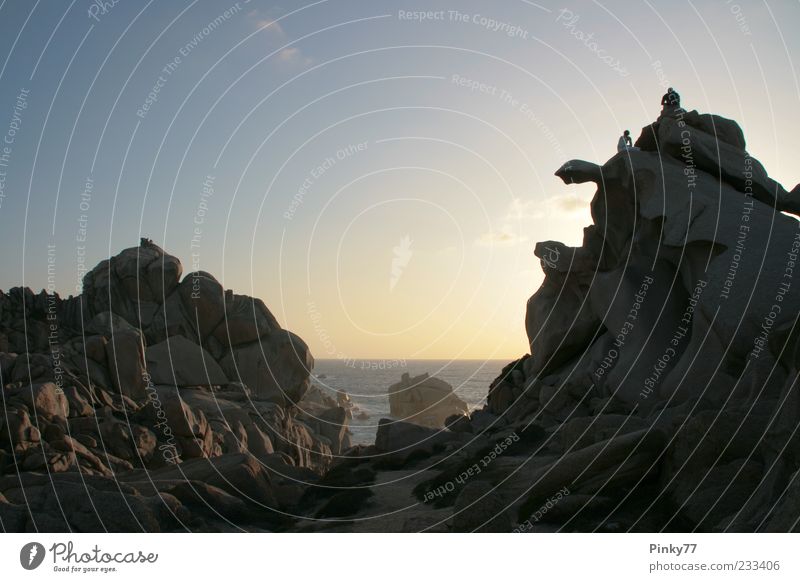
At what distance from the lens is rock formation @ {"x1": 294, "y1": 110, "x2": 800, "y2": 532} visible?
643 inches

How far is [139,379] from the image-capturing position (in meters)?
44.0

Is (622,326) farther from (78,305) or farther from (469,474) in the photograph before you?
(78,305)

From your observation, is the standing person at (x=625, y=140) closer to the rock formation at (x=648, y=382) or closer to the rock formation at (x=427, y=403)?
the rock formation at (x=648, y=382)

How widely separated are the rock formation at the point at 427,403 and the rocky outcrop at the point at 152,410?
48738 millimetres

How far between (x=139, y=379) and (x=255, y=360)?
51.4 feet

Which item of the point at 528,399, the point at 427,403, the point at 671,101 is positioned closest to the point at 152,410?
the point at 528,399

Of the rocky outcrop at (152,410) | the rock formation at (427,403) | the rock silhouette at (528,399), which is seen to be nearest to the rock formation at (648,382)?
the rock silhouette at (528,399)

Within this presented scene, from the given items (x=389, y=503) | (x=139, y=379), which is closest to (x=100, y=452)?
(x=139, y=379)

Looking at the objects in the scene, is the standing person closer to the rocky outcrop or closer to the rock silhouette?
the rock silhouette

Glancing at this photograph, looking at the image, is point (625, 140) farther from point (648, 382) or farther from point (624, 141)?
point (648, 382)

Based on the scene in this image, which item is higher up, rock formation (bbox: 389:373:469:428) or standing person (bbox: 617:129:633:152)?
standing person (bbox: 617:129:633:152)

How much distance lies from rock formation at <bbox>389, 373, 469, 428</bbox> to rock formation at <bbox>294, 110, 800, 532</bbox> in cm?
6236

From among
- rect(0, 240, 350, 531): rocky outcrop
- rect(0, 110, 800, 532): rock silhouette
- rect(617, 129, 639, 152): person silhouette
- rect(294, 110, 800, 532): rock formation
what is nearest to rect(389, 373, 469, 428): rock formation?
rect(0, 240, 350, 531): rocky outcrop

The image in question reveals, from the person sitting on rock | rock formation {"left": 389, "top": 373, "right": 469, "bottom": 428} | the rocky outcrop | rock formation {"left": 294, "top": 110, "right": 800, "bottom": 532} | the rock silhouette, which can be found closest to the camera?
rock formation {"left": 294, "top": 110, "right": 800, "bottom": 532}
